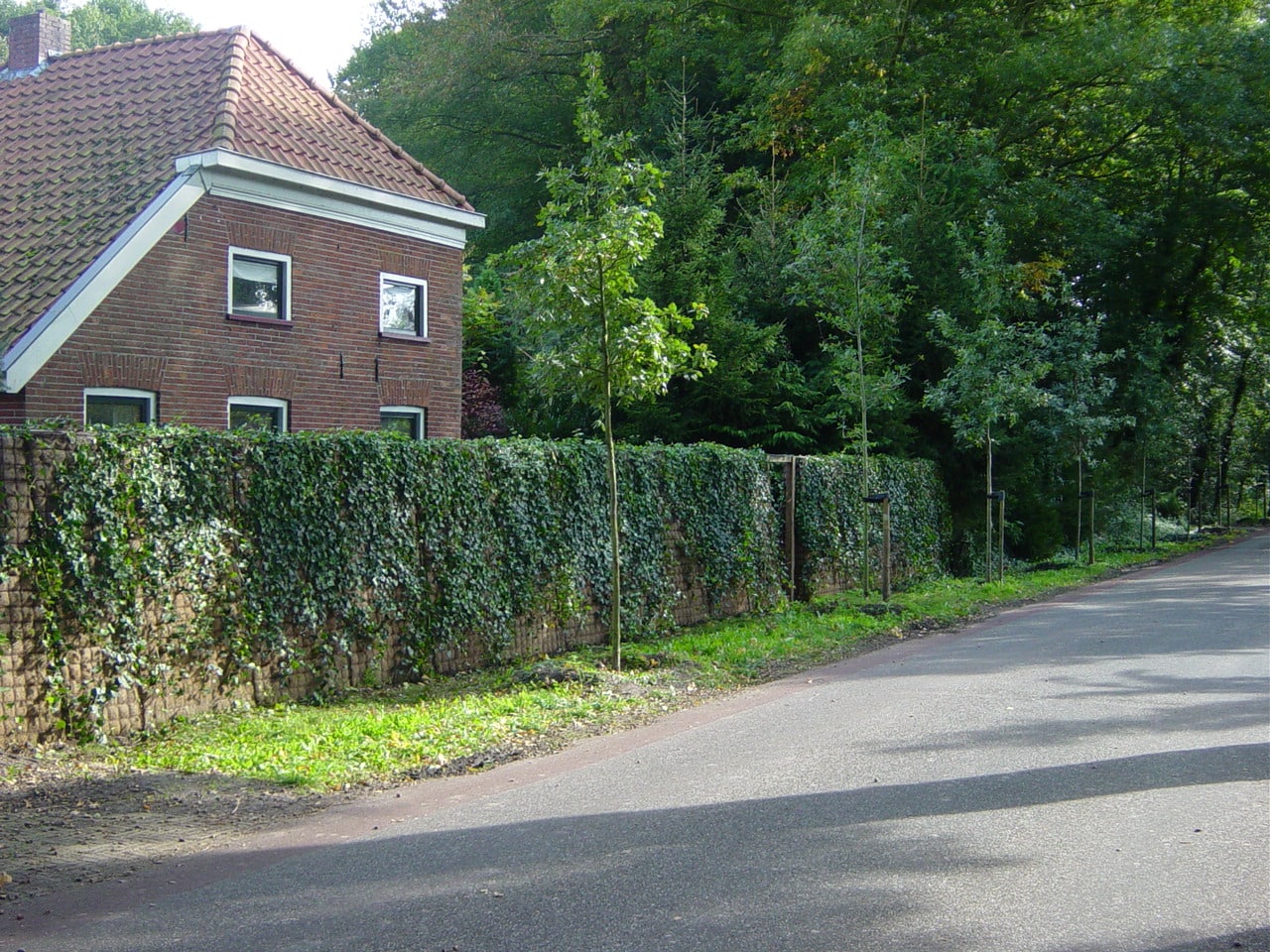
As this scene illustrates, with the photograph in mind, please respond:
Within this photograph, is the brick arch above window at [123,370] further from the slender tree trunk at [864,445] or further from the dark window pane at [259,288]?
the slender tree trunk at [864,445]

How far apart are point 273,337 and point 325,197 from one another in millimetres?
2443

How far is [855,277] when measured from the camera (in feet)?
61.3

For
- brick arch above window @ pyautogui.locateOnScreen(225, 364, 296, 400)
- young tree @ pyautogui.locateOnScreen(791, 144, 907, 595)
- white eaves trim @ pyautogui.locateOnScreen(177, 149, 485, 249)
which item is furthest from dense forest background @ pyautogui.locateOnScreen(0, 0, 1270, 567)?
brick arch above window @ pyautogui.locateOnScreen(225, 364, 296, 400)

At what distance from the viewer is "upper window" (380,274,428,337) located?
20078 millimetres

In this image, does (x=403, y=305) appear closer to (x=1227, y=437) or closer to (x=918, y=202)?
(x=918, y=202)

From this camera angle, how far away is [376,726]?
903 cm

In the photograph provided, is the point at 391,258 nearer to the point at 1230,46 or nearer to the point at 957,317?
the point at 957,317

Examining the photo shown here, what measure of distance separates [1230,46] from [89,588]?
29195 millimetres

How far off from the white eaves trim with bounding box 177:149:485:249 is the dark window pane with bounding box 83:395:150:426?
3180mm

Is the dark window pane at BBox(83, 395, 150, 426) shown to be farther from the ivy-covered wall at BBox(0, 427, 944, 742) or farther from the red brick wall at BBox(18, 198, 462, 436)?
the ivy-covered wall at BBox(0, 427, 944, 742)

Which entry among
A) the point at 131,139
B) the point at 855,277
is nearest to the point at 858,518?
the point at 855,277

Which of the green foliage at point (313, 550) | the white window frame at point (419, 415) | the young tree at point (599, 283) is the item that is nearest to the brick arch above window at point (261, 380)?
the white window frame at point (419, 415)

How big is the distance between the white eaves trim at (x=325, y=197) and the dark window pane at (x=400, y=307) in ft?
2.92

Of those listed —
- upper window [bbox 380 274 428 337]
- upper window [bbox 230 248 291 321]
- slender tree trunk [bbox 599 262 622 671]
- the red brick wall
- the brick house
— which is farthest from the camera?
upper window [bbox 380 274 428 337]
